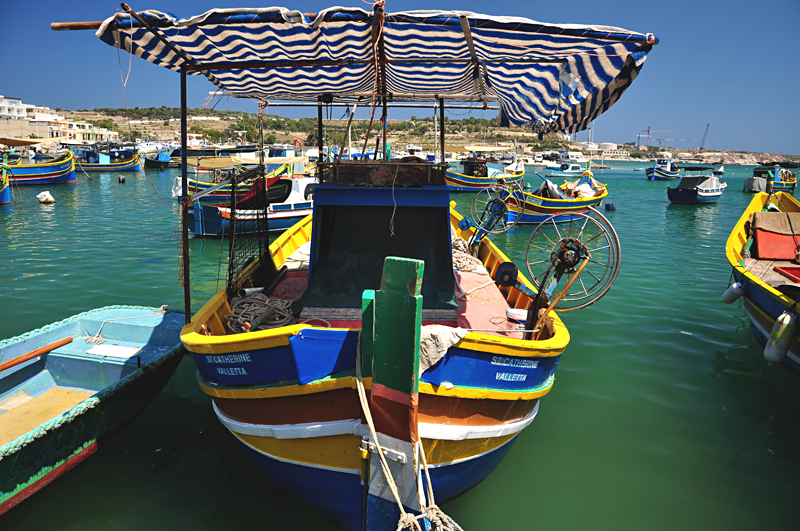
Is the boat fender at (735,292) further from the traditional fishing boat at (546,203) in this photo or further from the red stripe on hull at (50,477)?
the traditional fishing boat at (546,203)

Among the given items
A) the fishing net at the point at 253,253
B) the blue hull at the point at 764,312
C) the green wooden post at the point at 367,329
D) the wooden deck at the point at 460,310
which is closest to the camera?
the green wooden post at the point at 367,329

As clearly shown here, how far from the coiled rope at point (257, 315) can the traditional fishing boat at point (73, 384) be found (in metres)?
1.66

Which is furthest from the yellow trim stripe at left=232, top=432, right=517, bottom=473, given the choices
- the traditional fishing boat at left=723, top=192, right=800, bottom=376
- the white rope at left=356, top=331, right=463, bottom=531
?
the traditional fishing boat at left=723, top=192, right=800, bottom=376

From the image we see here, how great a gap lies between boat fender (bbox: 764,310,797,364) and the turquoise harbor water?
652 mm

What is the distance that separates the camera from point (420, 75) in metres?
5.76

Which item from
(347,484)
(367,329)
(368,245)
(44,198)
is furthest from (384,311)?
(44,198)

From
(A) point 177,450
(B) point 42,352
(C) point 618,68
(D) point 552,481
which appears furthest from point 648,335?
(B) point 42,352

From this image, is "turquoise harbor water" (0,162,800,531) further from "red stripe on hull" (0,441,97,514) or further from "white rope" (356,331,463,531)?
"white rope" (356,331,463,531)

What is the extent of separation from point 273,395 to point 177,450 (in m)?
2.43

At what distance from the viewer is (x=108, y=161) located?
49844 millimetres

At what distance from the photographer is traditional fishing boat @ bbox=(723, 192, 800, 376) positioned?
6.55 m

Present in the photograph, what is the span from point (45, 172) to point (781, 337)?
→ 4345 centimetres

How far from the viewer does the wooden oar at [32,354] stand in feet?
18.3

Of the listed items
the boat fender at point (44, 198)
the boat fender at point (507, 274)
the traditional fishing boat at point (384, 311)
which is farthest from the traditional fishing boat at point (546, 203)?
the boat fender at point (44, 198)
